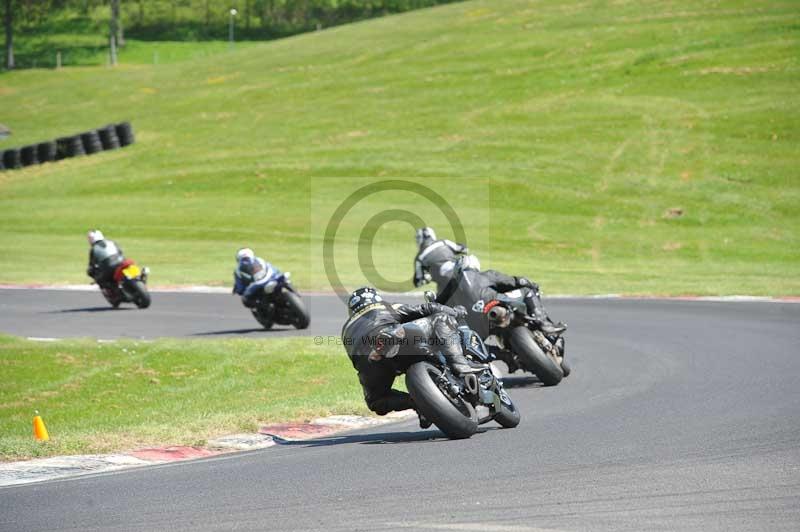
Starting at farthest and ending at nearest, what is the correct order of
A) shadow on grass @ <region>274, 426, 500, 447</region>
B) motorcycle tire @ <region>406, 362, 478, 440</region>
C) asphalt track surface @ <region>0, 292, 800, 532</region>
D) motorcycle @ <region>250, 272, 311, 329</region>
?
motorcycle @ <region>250, 272, 311, 329</region>, shadow on grass @ <region>274, 426, 500, 447</region>, motorcycle tire @ <region>406, 362, 478, 440</region>, asphalt track surface @ <region>0, 292, 800, 532</region>

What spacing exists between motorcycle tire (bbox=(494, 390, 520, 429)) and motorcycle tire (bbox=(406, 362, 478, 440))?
484 millimetres

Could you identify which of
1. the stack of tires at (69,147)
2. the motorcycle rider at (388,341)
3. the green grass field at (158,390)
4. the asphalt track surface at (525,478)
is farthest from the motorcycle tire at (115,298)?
the stack of tires at (69,147)

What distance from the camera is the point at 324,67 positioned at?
6706 centimetres

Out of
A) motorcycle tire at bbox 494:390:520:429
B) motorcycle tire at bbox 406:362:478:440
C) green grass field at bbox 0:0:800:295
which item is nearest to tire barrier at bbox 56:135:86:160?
green grass field at bbox 0:0:800:295

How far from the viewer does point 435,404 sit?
9.11m

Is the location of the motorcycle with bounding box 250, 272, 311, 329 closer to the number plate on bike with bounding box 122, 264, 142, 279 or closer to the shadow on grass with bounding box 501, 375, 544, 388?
the number plate on bike with bounding box 122, 264, 142, 279

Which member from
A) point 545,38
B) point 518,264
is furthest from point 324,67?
point 518,264

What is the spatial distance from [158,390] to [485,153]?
111 ft

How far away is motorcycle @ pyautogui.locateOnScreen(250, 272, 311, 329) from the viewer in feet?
64.1

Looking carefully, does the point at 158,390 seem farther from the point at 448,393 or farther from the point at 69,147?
the point at 69,147

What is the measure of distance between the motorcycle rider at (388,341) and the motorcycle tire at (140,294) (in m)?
13.9

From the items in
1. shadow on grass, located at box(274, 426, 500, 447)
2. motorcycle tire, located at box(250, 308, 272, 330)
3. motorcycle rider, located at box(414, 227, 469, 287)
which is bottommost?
motorcycle tire, located at box(250, 308, 272, 330)

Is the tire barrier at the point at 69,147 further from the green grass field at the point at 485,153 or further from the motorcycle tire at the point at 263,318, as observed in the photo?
the motorcycle tire at the point at 263,318

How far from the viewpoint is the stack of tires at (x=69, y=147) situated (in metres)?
50.6
